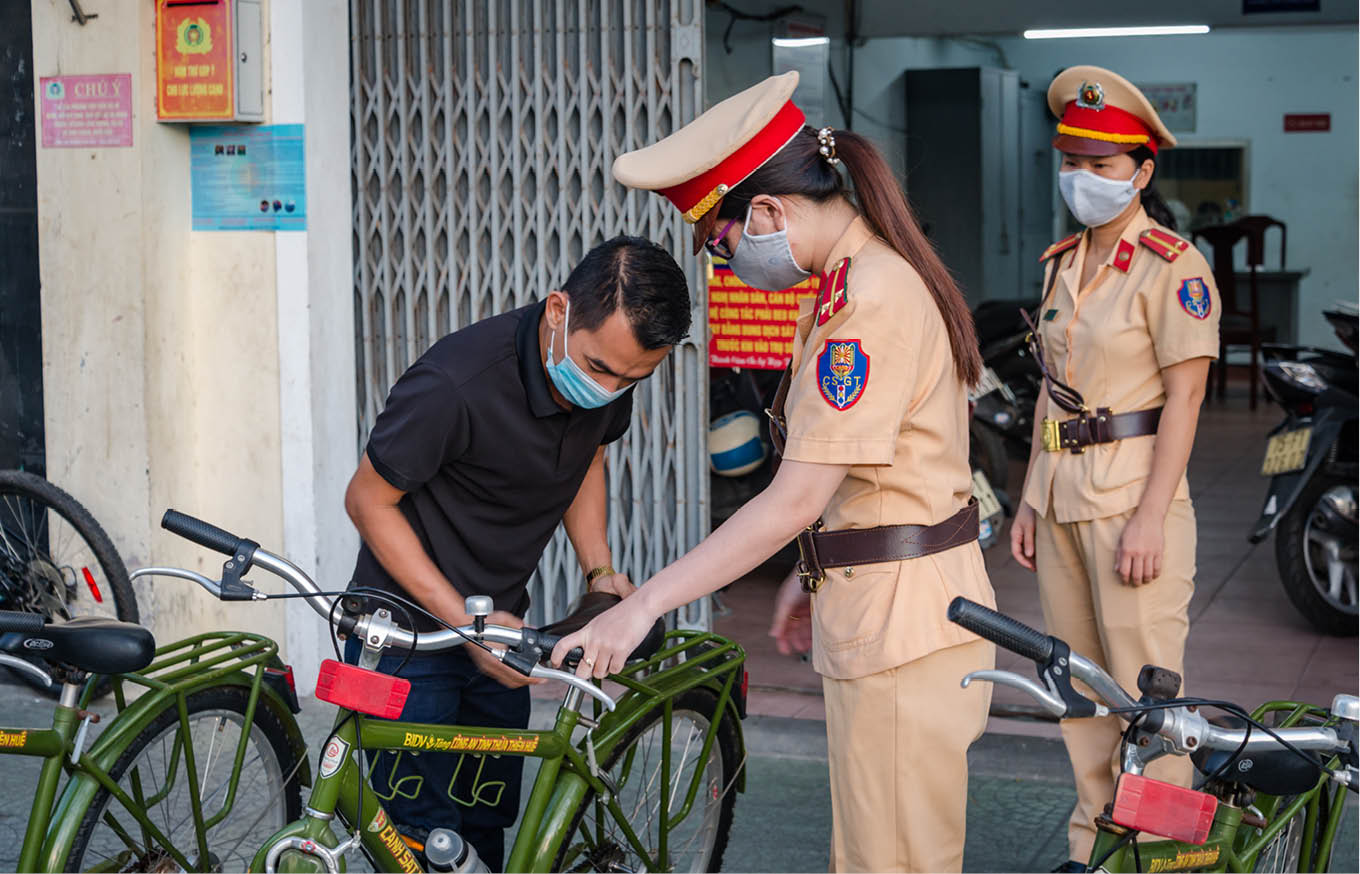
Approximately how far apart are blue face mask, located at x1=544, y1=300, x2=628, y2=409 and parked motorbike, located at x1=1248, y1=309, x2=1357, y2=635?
330 cm

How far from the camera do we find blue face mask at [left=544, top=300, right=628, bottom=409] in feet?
8.18

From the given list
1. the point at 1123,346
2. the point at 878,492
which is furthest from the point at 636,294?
the point at 1123,346

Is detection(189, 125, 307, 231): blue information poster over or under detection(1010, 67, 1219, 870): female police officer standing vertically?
over

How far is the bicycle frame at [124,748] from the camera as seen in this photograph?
249cm

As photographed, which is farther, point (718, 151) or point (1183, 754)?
point (718, 151)

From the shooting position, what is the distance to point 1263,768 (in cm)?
208

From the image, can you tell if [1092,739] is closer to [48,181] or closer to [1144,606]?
[1144,606]

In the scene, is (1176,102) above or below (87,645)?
above

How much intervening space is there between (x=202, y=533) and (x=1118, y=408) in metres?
1.82

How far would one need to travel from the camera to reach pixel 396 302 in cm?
477

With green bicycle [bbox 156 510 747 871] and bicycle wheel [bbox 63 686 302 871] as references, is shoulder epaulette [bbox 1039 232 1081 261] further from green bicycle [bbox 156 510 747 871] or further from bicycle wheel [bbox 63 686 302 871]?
bicycle wheel [bbox 63 686 302 871]

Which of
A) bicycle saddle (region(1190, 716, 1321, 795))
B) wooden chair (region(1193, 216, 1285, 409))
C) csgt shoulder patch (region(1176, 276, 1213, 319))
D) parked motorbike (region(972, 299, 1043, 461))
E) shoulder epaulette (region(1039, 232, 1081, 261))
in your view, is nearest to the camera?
bicycle saddle (region(1190, 716, 1321, 795))

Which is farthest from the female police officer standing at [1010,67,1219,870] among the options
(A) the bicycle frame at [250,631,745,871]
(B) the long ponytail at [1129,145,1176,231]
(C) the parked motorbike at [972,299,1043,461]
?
(C) the parked motorbike at [972,299,1043,461]

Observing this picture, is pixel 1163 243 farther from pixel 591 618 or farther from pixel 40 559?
pixel 40 559
